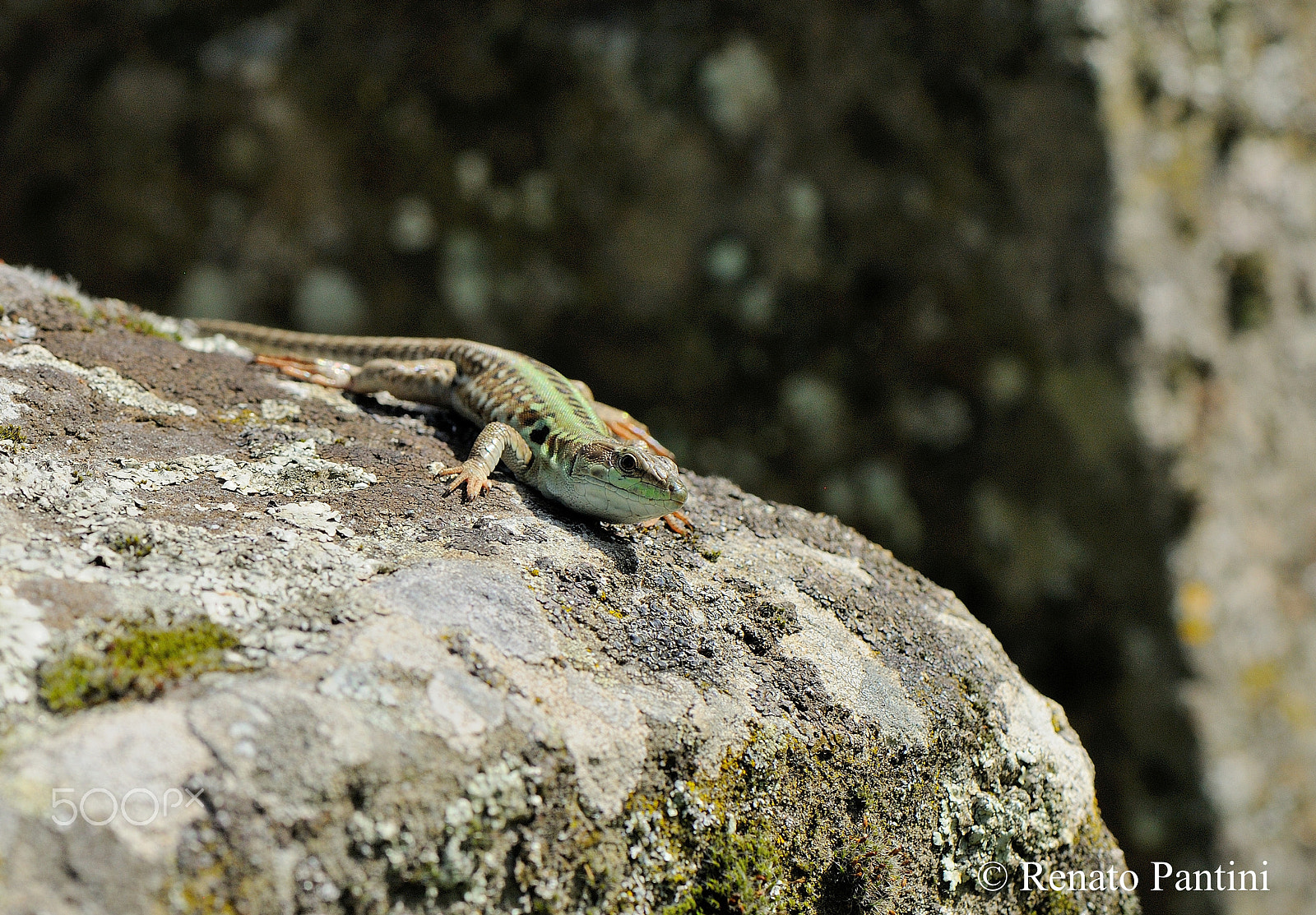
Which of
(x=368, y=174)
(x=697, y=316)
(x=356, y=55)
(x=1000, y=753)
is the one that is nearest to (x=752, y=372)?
(x=697, y=316)

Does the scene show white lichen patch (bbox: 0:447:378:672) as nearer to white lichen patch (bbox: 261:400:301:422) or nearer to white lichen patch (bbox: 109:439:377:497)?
white lichen patch (bbox: 109:439:377:497)

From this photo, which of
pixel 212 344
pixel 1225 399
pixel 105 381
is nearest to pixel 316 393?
pixel 212 344

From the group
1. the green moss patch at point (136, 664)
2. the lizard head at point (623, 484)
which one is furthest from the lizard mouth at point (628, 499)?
the green moss patch at point (136, 664)

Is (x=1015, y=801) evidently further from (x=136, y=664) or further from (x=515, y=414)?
(x=136, y=664)

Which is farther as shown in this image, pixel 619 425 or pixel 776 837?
pixel 619 425

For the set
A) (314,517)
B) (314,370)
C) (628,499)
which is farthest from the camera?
(314,370)

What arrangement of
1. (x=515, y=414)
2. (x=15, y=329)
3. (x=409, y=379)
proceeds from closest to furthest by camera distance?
(x=15, y=329) → (x=515, y=414) → (x=409, y=379)

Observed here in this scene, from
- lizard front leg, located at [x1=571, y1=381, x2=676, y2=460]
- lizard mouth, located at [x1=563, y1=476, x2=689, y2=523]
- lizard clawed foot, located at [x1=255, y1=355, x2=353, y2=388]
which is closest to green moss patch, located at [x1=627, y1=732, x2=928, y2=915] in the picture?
lizard mouth, located at [x1=563, y1=476, x2=689, y2=523]
